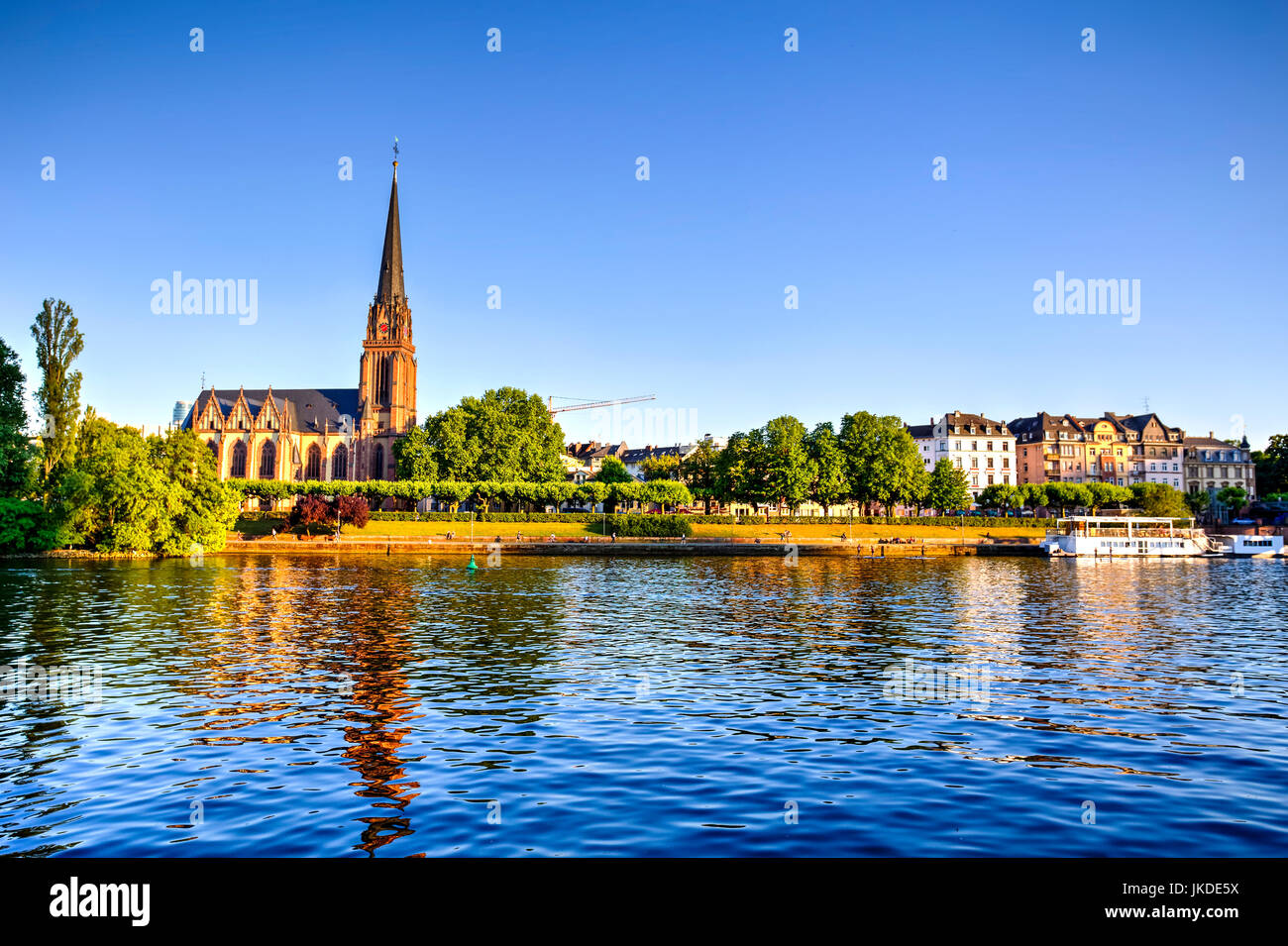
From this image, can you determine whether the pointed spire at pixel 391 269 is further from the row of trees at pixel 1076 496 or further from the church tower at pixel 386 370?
the row of trees at pixel 1076 496

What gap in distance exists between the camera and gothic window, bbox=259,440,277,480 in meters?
167

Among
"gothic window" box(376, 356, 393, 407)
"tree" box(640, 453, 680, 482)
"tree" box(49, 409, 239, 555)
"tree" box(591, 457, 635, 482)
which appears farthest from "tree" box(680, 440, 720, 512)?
"tree" box(49, 409, 239, 555)

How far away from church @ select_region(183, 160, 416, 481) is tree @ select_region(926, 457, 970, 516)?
97.8 m

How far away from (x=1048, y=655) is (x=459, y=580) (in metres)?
43.9

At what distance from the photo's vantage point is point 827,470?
5664 inches

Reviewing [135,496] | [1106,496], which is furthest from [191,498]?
[1106,496]

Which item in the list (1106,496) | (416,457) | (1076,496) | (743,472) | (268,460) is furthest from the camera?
(268,460)

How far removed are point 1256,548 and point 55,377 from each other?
475ft

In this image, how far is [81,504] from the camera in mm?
82062

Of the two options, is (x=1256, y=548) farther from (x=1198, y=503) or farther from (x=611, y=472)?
(x=611, y=472)

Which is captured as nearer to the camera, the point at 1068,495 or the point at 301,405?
the point at 1068,495

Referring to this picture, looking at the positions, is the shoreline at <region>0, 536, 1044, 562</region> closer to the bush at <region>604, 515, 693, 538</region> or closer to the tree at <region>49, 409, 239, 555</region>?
the bush at <region>604, 515, 693, 538</region>

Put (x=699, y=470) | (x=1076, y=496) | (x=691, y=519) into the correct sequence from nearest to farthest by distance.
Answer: (x=691, y=519), (x=1076, y=496), (x=699, y=470)

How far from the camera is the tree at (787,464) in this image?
141750mm
